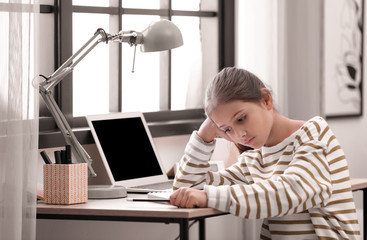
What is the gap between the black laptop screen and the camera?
97.0 inches

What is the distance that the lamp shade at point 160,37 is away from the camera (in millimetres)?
2143

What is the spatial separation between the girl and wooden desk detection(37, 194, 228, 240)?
4cm

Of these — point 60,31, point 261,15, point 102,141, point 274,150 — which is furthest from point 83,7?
point 274,150

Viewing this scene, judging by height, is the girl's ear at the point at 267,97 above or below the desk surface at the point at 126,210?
above

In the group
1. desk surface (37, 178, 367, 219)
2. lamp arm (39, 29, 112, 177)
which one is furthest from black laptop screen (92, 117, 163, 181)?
desk surface (37, 178, 367, 219)

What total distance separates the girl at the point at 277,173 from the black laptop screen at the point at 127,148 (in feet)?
1.86

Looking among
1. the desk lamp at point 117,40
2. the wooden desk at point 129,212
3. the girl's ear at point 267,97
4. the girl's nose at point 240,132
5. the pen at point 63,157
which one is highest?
the desk lamp at point 117,40

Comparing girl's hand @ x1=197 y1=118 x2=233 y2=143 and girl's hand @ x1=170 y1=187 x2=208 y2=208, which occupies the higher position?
girl's hand @ x1=197 y1=118 x2=233 y2=143

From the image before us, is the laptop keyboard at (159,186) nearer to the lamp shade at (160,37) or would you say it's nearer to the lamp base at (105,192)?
the lamp base at (105,192)

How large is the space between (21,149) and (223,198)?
1.75 feet

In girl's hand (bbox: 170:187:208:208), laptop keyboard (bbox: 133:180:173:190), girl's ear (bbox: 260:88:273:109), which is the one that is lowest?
laptop keyboard (bbox: 133:180:173:190)

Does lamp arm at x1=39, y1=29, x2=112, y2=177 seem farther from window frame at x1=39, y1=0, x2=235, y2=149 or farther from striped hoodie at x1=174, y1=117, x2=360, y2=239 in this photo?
striped hoodie at x1=174, y1=117, x2=360, y2=239

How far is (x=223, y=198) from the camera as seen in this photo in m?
1.77

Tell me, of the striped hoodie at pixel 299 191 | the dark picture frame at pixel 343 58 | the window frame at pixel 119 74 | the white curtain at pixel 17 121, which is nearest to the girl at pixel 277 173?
the striped hoodie at pixel 299 191
